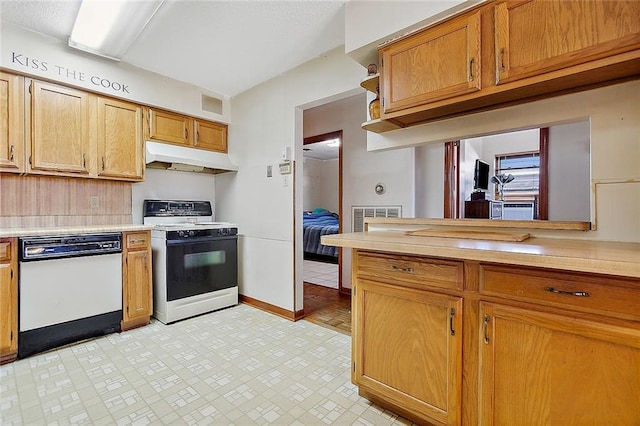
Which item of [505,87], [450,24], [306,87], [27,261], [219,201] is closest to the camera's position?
[505,87]

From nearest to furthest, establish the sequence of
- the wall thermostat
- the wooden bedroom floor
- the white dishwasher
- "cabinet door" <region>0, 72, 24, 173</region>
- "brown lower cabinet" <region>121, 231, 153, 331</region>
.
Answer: the white dishwasher → "cabinet door" <region>0, 72, 24, 173</region> → "brown lower cabinet" <region>121, 231, 153, 331</region> → the wooden bedroom floor → the wall thermostat

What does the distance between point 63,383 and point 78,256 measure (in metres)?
0.95

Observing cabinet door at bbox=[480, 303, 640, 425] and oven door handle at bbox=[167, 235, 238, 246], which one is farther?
oven door handle at bbox=[167, 235, 238, 246]

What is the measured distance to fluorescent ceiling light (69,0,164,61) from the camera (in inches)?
78.5

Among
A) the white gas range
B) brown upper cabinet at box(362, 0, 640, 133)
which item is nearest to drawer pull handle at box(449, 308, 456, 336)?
brown upper cabinet at box(362, 0, 640, 133)

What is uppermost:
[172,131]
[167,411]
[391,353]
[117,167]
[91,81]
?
[91,81]

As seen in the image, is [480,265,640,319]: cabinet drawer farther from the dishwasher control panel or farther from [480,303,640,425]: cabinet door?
Result: the dishwasher control panel

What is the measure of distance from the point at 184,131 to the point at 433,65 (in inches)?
109

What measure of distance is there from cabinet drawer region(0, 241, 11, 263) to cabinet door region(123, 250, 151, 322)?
2.44 ft

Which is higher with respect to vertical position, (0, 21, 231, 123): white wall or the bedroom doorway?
(0, 21, 231, 123): white wall

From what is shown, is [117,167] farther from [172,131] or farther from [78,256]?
[78,256]

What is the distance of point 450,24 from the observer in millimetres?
1579

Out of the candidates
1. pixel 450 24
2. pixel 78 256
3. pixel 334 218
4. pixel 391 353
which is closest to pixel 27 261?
pixel 78 256

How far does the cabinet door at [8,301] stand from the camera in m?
2.06
